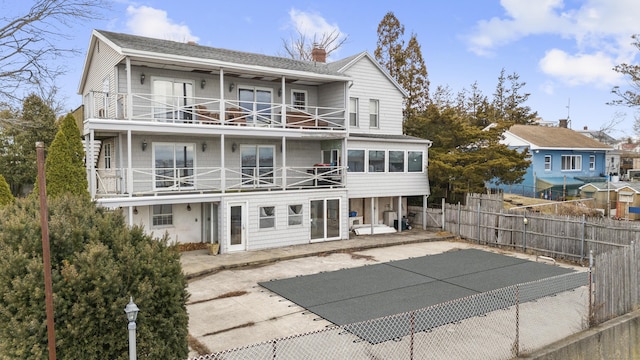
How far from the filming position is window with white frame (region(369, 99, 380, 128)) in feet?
72.8

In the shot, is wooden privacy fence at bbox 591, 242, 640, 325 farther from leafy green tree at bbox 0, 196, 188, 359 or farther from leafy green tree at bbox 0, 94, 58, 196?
leafy green tree at bbox 0, 94, 58, 196

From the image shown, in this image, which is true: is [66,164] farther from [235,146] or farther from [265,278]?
[265,278]

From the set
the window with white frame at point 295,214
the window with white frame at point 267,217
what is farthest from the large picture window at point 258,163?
the window with white frame at point 295,214

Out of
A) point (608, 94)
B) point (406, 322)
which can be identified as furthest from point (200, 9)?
point (608, 94)

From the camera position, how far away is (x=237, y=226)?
54.5 ft

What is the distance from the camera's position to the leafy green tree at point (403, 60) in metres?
30.7

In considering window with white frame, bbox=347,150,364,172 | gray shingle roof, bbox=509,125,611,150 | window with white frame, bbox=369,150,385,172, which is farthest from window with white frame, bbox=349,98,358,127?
gray shingle roof, bbox=509,125,611,150

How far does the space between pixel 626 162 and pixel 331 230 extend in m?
52.5

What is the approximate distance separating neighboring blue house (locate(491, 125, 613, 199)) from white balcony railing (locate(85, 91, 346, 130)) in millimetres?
18324

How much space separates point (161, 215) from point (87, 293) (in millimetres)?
12241

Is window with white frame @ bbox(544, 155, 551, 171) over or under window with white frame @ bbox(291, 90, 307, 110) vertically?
under

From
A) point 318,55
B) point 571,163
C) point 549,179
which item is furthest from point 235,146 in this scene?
point 571,163

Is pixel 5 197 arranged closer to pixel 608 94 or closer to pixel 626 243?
pixel 626 243

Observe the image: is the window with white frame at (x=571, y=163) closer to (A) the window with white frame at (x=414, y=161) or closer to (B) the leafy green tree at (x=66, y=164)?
(A) the window with white frame at (x=414, y=161)
